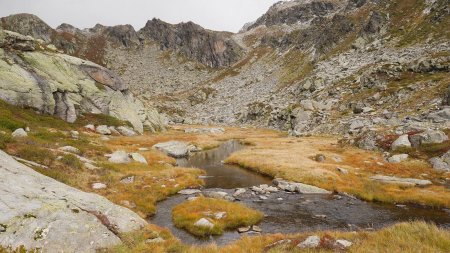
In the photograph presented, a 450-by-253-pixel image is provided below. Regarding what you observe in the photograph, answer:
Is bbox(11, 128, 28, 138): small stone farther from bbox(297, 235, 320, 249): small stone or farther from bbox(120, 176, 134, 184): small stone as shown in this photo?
bbox(297, 235, 320, 249): small stone

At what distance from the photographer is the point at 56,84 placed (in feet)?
178

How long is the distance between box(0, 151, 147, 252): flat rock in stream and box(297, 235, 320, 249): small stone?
8.46 m

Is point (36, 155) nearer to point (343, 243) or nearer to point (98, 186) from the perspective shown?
point (98, 186)

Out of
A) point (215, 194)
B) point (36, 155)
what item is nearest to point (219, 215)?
point (215, 194)

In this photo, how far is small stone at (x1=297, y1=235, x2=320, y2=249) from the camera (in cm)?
1446

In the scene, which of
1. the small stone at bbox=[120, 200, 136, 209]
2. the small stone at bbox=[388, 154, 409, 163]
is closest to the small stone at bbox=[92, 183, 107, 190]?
the small stone at bbox=[120, 200, 136, 209]

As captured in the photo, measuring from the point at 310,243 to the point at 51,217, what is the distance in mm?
11492

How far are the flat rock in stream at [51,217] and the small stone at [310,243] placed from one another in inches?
333

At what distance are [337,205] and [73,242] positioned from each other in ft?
73.7

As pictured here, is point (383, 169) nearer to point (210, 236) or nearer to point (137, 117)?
point (210, 236)

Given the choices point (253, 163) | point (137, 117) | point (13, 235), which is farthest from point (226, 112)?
point (13, 235)

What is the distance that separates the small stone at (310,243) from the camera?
1446 centimetres

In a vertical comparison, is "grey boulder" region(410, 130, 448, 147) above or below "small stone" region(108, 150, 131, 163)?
above

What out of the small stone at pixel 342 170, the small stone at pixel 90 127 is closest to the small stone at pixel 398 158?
the small stone at pixel 342 170
